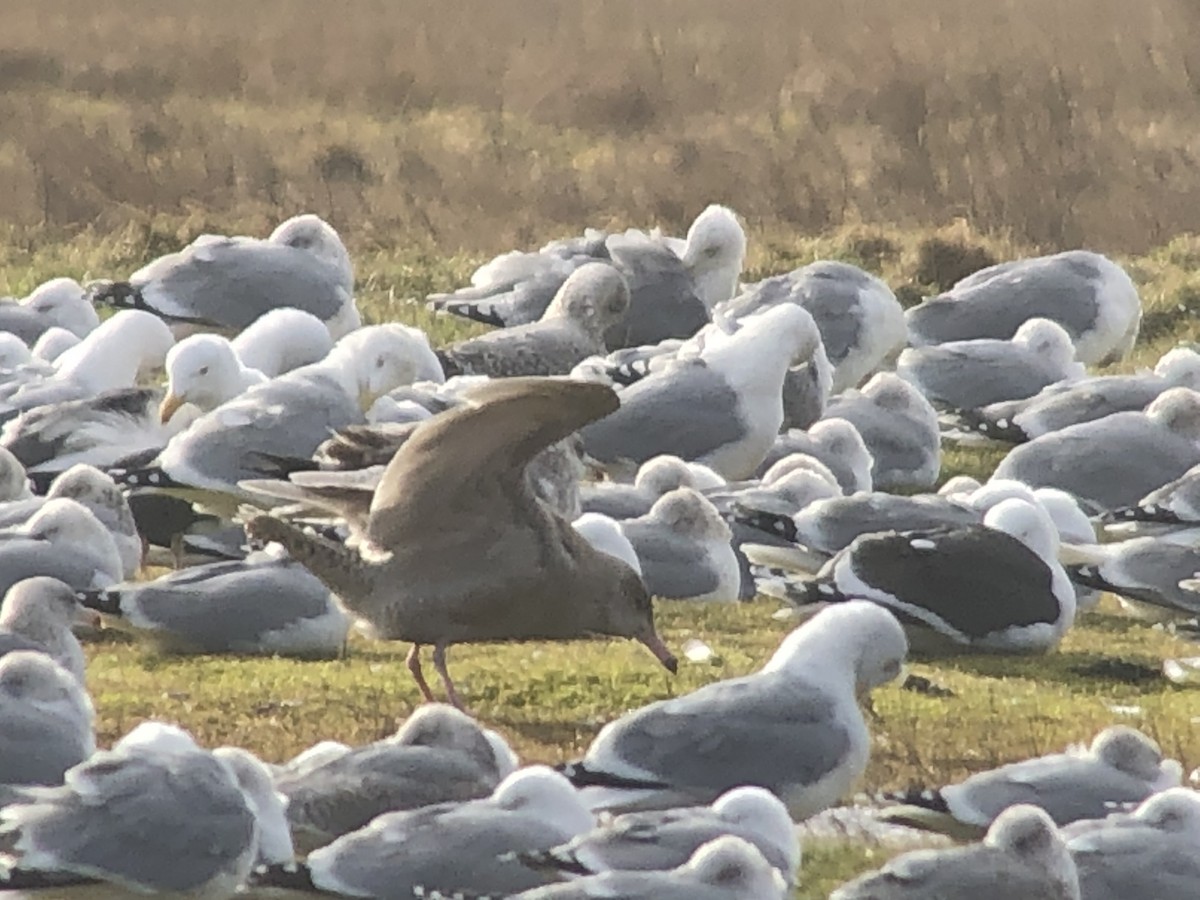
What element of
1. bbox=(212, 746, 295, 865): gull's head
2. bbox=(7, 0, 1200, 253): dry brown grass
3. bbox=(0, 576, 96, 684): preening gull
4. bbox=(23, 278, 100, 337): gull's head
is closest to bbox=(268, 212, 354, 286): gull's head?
bbox=(23, 278, 100, 337): gull's head

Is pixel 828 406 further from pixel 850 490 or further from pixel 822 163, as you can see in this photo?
pixel 822 163

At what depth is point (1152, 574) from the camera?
10820 millimetres

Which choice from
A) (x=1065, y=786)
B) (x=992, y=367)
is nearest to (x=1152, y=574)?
(x=1065, y=786)

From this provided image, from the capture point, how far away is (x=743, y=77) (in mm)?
26484

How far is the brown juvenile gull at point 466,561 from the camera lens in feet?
28.8

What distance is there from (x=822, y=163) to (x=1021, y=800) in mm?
15561

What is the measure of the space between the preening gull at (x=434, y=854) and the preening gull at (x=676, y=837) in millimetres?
109

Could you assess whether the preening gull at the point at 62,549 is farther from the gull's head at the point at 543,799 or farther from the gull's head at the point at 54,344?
the gull's head at the point at 54,344

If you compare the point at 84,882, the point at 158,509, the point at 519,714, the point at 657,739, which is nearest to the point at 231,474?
the point at 158,509

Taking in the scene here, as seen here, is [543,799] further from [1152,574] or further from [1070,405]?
[1070,405]

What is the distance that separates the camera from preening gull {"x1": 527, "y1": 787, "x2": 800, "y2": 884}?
649 cm

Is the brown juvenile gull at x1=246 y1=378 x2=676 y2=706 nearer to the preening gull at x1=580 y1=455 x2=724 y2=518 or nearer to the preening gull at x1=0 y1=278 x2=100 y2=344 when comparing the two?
the preening gull at x1=580 y1=455 x2=724 y2=518

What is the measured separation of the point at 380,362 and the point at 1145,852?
7.42 meters

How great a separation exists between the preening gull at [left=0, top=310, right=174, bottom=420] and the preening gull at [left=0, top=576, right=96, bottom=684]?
405cm
